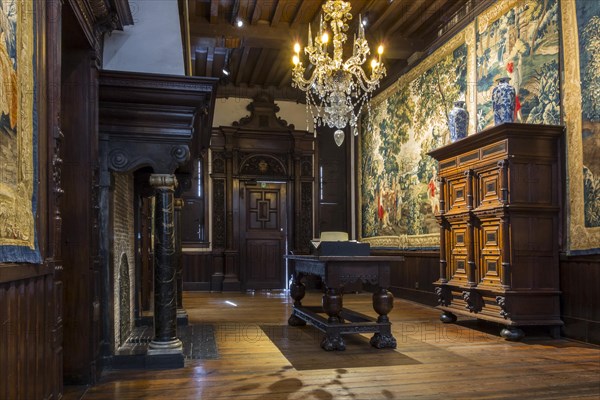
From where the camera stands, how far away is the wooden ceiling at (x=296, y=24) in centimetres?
835

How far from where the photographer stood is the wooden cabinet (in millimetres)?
5887

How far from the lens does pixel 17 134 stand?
218 cm

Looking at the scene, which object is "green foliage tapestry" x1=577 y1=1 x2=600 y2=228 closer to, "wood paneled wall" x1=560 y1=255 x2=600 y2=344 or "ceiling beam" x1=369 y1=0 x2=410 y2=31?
"wood paneled wall" x1=560 y1=255 x2=600 y2=344

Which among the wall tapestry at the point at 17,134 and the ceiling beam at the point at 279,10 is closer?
the wall tapestry at the point at 17,134

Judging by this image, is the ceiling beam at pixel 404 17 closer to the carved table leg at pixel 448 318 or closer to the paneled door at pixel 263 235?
the carved table leg at pixel 448 318

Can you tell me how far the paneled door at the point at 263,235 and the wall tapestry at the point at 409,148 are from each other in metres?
1.92

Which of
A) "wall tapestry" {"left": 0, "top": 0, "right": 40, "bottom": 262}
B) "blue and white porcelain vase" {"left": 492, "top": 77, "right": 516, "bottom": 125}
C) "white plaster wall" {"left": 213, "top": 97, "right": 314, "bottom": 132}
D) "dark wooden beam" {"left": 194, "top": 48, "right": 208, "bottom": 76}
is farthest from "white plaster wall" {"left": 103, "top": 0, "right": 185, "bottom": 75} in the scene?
"white plaster wall" {"left": 213, "top": 97, "right": 314, "bottom": 132}

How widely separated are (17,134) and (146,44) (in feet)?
8.75

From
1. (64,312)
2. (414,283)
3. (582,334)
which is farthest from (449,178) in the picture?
(64,312)

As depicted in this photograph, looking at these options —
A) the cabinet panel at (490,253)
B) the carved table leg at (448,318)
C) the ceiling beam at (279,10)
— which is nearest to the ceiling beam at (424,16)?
the ceiling beam at (279,10)

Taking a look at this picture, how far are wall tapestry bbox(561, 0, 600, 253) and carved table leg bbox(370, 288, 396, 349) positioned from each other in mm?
2109

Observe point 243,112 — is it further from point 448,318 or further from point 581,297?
point 581,297

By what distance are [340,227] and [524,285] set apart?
723 cm

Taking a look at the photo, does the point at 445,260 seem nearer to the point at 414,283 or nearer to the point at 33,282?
the point at 414,283
